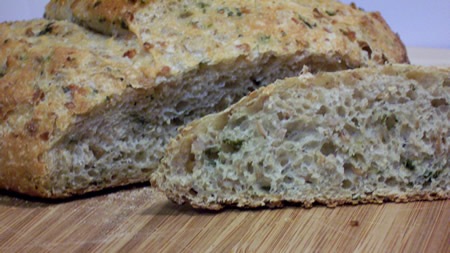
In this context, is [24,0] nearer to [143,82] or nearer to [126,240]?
[143,82]

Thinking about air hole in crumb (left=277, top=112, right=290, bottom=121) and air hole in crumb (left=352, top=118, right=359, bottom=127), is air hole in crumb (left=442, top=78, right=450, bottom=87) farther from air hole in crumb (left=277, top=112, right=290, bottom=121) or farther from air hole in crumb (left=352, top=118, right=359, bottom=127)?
air hole in crumb (left=277, top=112, right=290, bottom=121)

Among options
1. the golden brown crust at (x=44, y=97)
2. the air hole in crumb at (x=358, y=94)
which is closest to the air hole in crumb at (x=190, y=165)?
the golden brown crust at (x=44, y=97)

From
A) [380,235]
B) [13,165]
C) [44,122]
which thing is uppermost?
[44,122]

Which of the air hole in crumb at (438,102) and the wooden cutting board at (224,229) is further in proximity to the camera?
the air hole in crumb at (438,102)

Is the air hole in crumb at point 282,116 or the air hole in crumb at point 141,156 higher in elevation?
the air hole in crumb at point 282,116

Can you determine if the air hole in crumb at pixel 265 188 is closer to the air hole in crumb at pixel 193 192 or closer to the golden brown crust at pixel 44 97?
the air hole in crumb at pixel 193 192

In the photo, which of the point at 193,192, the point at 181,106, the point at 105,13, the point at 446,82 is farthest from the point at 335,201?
the point at 105,13

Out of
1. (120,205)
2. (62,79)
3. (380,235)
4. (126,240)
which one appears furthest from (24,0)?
(380,235)
